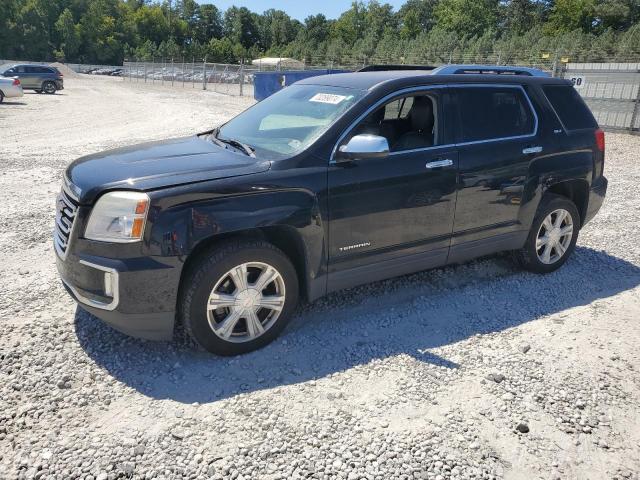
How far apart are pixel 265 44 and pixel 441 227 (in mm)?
155787

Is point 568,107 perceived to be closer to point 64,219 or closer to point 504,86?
point 504,86

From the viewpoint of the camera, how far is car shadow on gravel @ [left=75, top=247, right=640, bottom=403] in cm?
341

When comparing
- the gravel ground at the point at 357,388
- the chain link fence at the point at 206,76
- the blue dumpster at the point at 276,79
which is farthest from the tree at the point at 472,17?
the gravel ground at the point at 357,388

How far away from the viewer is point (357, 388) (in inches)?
132

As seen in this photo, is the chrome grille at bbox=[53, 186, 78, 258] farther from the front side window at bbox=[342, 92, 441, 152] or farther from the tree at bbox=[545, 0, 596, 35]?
the tree at bbox=[545, 0, 596, 35]

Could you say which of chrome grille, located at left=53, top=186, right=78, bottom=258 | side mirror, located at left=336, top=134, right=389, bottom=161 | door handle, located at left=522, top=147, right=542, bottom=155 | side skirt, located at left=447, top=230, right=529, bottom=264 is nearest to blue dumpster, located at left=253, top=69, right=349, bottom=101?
door handle, located at left=522, top=147, right=542, bottom=155

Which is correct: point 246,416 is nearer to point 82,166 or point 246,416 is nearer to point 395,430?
point 395,430

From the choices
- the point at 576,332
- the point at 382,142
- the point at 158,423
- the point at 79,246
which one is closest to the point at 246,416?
the point at 158,423

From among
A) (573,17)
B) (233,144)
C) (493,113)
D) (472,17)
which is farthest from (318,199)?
(472,17)

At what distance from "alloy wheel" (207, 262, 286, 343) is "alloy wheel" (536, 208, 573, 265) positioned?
2.82 metres

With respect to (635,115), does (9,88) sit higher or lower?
lower

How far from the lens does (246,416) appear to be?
3045 mm

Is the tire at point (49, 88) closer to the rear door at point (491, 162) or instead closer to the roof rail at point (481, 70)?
the roof rail at point (481, 70)

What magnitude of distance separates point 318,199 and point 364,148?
473mm
